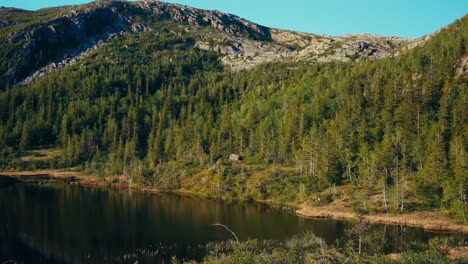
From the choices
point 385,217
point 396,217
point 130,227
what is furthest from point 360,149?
point 130,227

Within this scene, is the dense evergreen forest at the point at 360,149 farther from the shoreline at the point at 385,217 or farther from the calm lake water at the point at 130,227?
the calm lake water at the point at 130,227

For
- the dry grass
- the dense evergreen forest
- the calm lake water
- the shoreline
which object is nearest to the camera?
the calm lake water

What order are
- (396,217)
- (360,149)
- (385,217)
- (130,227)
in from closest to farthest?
(130,227) < (396,217) < (385,217) < (360,149)

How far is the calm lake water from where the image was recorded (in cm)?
7194

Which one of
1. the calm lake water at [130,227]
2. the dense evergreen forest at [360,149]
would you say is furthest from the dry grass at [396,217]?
the calm lake water at [130,227]

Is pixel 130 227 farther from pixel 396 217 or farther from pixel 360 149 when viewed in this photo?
pixel 360 149

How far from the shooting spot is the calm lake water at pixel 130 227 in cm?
7194

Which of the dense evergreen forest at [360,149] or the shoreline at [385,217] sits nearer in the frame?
the shoreline at [385,217]

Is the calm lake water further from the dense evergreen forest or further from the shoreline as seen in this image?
the dense evergreen forest

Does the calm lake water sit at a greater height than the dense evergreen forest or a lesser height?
lesser

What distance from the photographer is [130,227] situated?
305ft

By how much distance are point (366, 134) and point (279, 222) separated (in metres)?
62.3

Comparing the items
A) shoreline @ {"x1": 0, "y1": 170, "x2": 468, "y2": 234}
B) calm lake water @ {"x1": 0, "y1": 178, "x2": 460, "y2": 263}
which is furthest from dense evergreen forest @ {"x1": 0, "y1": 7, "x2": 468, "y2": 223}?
calm lake water @ {"x1": 0, "y1": 178, "x2": 460, "y2": 263}

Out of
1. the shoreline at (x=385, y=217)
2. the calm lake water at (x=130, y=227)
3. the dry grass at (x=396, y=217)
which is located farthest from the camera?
the shoreline at (x=385, y=217)
